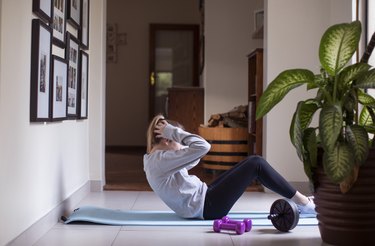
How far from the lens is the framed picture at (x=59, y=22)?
3516mm

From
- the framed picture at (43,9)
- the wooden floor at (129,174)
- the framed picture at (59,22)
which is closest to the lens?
the framed picture at (43,9)

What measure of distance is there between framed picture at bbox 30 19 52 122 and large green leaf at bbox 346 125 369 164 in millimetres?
1647

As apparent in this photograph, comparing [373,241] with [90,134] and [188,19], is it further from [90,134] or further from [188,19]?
[188,19]

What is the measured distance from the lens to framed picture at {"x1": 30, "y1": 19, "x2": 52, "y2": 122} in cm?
304

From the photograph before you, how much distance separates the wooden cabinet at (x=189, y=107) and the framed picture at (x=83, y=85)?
2706 mm

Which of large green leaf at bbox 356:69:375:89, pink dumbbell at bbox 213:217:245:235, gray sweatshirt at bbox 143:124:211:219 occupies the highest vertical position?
large green leaf at bbox 356:69:375:89

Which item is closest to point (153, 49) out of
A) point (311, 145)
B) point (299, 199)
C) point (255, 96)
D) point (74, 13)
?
point (255, 96)

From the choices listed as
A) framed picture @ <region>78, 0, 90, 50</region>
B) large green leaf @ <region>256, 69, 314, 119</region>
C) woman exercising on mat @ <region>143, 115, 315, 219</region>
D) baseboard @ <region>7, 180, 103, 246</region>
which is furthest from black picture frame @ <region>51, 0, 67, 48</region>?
large green leaf @ <region>256, 69, 314, 119</region>

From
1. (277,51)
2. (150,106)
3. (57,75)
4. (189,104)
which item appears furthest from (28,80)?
(150,106)

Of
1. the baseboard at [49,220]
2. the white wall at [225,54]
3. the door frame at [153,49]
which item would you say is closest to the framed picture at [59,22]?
the baseboard at [49,220]

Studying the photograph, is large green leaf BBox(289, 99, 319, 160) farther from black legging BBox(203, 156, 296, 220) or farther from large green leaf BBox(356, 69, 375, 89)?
black legging BBox(203, 156, 296, 220)

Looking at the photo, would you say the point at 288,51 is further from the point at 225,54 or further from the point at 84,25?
the point at 225,54

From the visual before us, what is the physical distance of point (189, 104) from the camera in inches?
302

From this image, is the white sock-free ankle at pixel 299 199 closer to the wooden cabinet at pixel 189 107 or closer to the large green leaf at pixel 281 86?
the large green leaf at pixel 281 86
